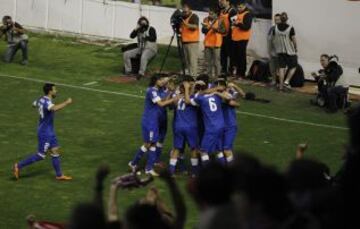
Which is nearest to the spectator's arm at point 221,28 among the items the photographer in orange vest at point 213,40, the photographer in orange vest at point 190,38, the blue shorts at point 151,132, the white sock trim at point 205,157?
the photographer in orange vest at point 213,40

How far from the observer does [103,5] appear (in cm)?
2875

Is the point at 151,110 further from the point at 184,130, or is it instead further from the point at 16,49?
the point at 16,49

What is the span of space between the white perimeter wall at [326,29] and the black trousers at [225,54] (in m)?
1.50

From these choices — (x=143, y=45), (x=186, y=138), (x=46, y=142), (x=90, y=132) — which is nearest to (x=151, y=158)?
(x=186, y=138)

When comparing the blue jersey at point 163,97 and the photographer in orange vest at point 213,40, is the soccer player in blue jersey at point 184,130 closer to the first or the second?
the blue jersey at point 163,97

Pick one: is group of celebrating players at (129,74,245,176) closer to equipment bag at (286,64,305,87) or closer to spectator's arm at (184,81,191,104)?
spectator's arm at (184,81,191,104)

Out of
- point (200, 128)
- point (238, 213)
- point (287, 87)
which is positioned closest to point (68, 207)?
point (200, 128)

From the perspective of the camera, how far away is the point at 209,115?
52.2 ft

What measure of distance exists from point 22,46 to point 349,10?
886cm

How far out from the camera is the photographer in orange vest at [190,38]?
79.0ft

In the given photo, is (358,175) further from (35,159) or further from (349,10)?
(349,10)

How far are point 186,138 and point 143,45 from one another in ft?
28.5

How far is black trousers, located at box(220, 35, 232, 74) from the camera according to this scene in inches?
953

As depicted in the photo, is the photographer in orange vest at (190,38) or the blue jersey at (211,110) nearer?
the blue jersey at (211,110)
